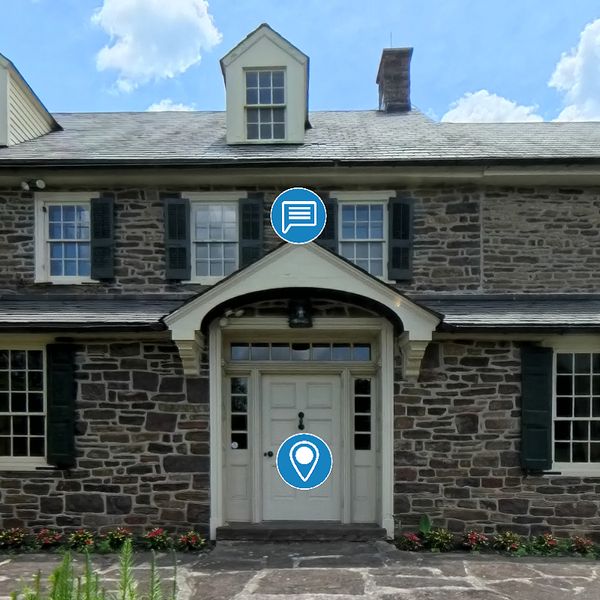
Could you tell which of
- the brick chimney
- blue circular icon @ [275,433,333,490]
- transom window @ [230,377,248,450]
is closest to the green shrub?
blue circular icon @ [275,433,333,490]

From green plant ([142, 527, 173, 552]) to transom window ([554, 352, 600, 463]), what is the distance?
18.2ft

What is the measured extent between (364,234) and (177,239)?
2.86 meters

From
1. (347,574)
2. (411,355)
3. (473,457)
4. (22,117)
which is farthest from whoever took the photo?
(22,117)

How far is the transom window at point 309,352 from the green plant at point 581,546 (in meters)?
3.70

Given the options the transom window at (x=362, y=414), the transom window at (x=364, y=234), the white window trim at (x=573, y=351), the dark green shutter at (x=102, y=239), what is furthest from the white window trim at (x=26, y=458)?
the white window trim at (x=573, y=351)

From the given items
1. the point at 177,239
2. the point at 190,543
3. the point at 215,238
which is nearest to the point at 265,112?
the point at 215,238

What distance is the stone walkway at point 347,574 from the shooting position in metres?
5.43

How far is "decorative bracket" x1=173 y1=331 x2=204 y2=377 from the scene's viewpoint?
6.62 m

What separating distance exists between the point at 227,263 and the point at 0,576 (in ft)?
16.0

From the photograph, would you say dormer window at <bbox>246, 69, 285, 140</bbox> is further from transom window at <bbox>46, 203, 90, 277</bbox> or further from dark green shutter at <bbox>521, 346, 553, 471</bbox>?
dark green shutter at <bbox>521, 346, 553, 471</bbox>

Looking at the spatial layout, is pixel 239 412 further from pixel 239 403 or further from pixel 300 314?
pixel 300 314

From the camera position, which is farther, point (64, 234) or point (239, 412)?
point (64, 234)

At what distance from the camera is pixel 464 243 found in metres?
7.62

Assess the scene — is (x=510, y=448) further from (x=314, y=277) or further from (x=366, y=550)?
(x=314, y=277)
